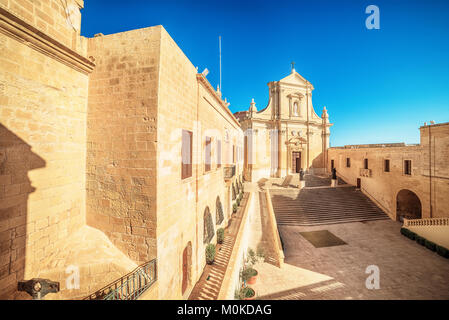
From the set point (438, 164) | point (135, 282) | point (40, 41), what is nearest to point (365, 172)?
point (438, 164)

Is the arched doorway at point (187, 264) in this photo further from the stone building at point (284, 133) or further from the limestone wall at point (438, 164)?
the limestone wall at point (438, 164)

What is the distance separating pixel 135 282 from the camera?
158 inches

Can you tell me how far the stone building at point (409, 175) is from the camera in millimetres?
13766

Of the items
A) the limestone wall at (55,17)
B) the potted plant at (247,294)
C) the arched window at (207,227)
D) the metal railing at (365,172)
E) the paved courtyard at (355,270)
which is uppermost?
the limestone wall at (55,17)

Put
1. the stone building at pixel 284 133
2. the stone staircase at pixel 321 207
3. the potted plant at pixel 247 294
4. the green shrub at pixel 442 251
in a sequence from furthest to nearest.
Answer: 1. the stone building at pixel 284 133
2. the stone staircase at pixel 321 207
3. the green shrub at pixel 442 251
4. the potted plant at pixel 247 294

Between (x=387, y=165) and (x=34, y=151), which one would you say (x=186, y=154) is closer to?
(x=34, y=151)

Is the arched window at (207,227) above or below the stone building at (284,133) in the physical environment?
below

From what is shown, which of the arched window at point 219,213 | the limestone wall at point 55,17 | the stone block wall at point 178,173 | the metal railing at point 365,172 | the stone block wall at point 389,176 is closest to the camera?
the limestone wall at point 55,17

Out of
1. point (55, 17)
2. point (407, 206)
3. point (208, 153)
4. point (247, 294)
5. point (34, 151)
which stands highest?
point (55, 17)

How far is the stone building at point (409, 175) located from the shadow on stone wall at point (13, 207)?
22866 millimetres

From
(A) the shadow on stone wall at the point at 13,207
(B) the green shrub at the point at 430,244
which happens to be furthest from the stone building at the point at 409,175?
(A) the shadow on stone wall at the point at 13,207

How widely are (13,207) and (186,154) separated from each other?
3.91m
